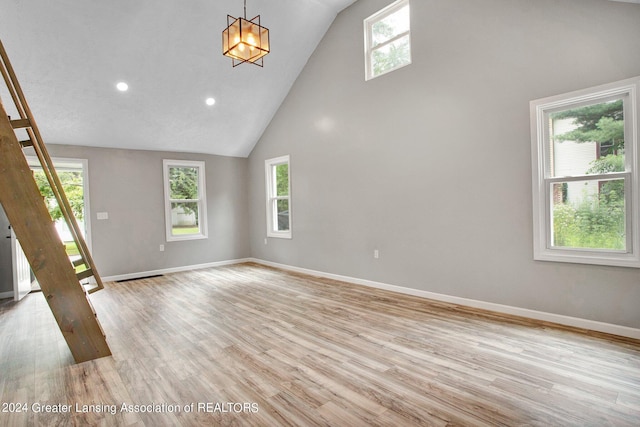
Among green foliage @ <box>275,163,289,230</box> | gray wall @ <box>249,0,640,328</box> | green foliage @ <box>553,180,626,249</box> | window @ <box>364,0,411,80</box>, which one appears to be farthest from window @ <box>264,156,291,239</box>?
green foliage @ <box>553,180,626,249</box>

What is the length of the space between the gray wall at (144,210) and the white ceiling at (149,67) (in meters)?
0.28

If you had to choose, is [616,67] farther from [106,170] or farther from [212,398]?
[106,170]

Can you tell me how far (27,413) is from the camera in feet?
6.57

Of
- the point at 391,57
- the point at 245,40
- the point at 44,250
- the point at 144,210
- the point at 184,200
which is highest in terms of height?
the point at 391,57

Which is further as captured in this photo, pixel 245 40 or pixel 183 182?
pixel 183 182

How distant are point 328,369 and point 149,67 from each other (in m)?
4.69

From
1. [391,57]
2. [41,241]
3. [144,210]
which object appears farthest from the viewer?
[144,210]

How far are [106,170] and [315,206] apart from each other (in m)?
3.71

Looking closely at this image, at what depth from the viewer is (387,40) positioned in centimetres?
459

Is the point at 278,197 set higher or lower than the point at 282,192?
lower

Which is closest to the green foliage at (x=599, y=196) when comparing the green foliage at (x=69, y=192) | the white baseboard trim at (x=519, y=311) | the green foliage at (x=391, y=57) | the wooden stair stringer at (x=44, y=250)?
the white baseboard trim at (x=519, y=311)

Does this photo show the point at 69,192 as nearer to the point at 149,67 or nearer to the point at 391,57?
the point at 149,67

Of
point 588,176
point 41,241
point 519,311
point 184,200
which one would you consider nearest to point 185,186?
point 184,200

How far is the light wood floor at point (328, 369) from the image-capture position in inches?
75.3
